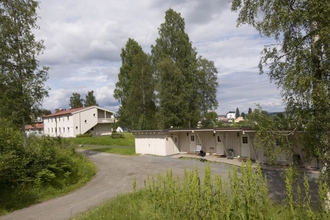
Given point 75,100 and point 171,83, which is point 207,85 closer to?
point 171,83

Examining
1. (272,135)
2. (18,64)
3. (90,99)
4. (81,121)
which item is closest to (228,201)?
(272,135)

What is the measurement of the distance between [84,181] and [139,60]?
2115 centimetres

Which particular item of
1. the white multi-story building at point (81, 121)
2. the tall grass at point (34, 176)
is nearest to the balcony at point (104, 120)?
the white multi-story building at point (81, 121)

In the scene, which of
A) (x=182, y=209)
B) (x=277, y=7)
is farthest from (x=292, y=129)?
(x=182, y=209)

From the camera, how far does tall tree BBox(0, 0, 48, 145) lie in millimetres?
14789

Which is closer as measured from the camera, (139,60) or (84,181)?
(84,181)

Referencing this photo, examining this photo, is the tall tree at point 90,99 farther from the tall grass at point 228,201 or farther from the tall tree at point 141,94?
the tall grass at point 228,201

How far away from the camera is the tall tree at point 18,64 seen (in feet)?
48.5

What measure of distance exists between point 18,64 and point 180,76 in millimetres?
16365

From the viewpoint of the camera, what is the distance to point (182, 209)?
547 centimetres

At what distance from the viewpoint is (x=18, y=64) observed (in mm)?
15336

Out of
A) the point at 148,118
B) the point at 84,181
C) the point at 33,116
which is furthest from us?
the point at 148,118

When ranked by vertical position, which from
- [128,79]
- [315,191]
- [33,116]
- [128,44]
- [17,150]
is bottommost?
[315,191]

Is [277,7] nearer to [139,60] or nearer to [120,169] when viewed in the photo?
[120,169]
